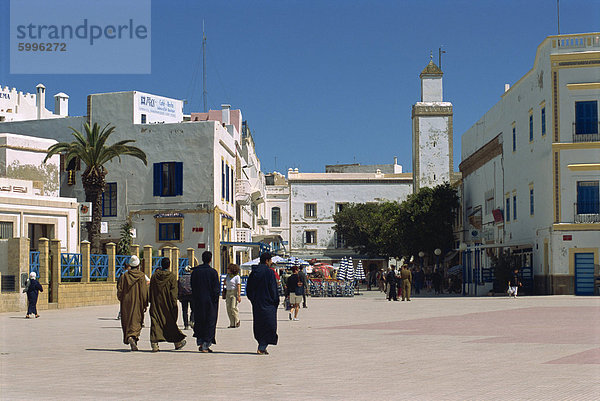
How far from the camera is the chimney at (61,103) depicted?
83.6 meters

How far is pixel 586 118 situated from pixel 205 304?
30.7m

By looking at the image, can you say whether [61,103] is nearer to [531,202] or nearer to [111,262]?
[111,262]

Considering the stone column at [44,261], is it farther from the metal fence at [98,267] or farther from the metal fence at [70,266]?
the metal fence at [98,267]

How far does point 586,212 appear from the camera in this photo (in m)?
40.3

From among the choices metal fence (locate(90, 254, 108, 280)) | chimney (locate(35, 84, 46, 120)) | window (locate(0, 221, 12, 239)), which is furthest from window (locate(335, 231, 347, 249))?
window (locate(0, 221, 12, 239))

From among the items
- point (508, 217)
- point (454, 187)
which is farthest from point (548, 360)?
point (454, 187)

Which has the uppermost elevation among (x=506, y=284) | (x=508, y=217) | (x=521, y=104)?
(x=521, y=104)

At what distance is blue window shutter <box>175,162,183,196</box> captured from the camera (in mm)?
46875

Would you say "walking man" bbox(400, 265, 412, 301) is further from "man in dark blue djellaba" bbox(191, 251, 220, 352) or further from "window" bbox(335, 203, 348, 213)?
"window" bbox(335, 203, 348, 213)

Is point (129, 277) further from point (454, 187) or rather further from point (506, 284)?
point (454, 187)

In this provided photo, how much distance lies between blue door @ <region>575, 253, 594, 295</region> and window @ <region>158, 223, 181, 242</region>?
20932 mm

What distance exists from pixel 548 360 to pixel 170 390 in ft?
19.5

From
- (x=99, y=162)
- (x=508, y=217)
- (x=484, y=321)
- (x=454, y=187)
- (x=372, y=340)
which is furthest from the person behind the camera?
(x=454, y=187)

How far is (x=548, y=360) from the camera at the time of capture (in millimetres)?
12641
